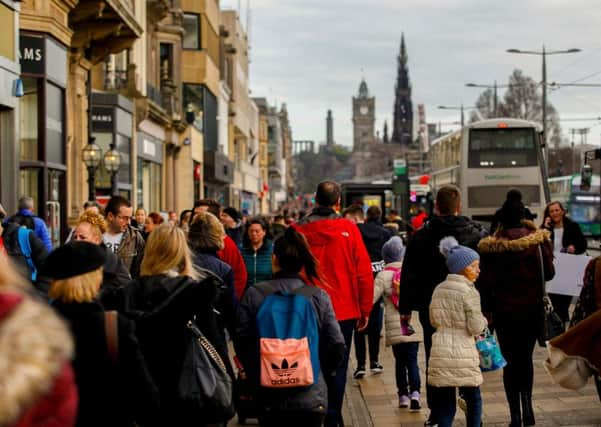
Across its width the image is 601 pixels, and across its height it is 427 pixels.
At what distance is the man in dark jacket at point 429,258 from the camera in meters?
8.20

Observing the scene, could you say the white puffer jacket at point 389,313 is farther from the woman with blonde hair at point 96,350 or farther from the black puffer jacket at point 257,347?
the woman with blonde hair at point 96,350

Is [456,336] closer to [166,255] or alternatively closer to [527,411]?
[527,411]

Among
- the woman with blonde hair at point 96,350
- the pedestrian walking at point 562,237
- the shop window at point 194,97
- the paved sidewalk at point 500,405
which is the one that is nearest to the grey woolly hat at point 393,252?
the paved sidewalk at point 500,405

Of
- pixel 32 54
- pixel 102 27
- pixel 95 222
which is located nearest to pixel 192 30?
pixel 102 27

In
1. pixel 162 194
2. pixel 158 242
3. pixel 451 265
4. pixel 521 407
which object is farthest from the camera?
pixel 162 194

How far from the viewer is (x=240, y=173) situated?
80625mm

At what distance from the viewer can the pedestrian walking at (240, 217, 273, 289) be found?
440 inches

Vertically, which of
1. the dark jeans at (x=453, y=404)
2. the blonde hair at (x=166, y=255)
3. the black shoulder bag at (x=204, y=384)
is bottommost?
A: the dark jeans at (x=453, y=404)

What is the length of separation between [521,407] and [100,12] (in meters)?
15.8

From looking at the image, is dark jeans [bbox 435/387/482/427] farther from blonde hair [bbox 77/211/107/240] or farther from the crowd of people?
blonde hair [bbox 77/211/107/240]

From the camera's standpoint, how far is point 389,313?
10258mm

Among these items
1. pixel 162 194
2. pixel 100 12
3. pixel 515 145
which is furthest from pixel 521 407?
pixel 162 194

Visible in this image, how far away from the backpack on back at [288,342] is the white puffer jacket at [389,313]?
12.6 feet

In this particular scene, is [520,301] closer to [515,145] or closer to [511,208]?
[511,208]
